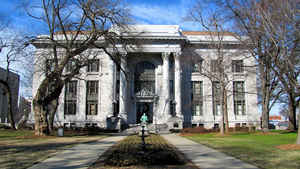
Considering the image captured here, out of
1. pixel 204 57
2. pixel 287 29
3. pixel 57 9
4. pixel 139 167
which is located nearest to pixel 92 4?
pixel 57 9

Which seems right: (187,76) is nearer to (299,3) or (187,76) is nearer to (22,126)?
(22,126)

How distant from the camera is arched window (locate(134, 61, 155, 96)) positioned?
4475 centimetres

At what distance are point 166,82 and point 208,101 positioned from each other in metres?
8.95

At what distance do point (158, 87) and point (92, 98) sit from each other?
38.0 ft

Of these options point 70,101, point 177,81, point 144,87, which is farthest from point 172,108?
point 70,101

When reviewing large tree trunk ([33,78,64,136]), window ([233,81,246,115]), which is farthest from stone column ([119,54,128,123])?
window ([233,81,246,115])

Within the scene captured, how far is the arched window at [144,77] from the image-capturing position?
4475 cm

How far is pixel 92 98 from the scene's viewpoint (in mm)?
45594

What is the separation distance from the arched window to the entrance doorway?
2.23 meters

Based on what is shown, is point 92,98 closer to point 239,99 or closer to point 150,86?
point 150,86

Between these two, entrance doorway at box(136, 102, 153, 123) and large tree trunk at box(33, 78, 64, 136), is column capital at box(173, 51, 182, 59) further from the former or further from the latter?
large tree trunk at box(33, 78, 64, 136)

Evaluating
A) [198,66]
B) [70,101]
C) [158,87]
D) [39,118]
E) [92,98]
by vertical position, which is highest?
[198,66]

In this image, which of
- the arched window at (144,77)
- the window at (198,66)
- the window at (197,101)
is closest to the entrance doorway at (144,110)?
the arched window at (144,77)

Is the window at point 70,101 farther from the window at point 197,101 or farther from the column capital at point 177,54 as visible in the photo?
the window at point 197,101
